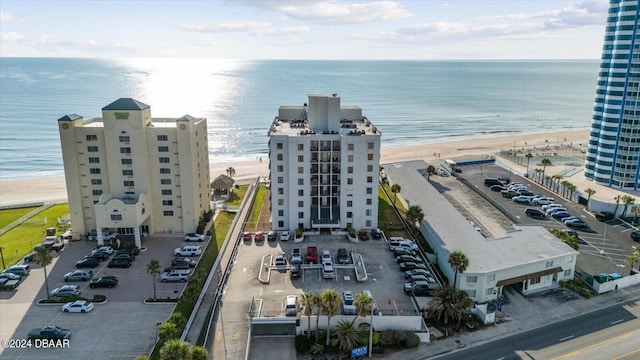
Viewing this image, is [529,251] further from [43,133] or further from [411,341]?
[43,133]

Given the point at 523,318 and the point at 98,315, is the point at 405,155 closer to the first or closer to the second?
the point at 523,318

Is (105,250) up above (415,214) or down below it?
below

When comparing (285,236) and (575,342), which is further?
(285,236)

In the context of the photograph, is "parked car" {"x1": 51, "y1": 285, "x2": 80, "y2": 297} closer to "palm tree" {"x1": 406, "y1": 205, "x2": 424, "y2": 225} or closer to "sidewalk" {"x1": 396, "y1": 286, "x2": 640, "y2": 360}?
"sidewalk" {"x1": 396, "y1": 286, "x2": 640, "y2": 360}

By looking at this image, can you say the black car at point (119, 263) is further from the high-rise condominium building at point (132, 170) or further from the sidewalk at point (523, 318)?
the sidewalk at point (523, 318)

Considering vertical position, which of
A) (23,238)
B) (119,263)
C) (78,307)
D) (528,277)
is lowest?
(78,307)

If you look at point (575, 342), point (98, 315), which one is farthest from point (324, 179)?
point (575, 342)

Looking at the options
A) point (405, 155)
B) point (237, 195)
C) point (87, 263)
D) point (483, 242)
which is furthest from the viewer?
point (405, 155)

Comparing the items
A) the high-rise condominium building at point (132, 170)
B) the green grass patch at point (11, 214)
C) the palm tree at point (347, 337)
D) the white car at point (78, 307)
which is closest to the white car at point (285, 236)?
the high-rise condominium building at point (132, 170)
